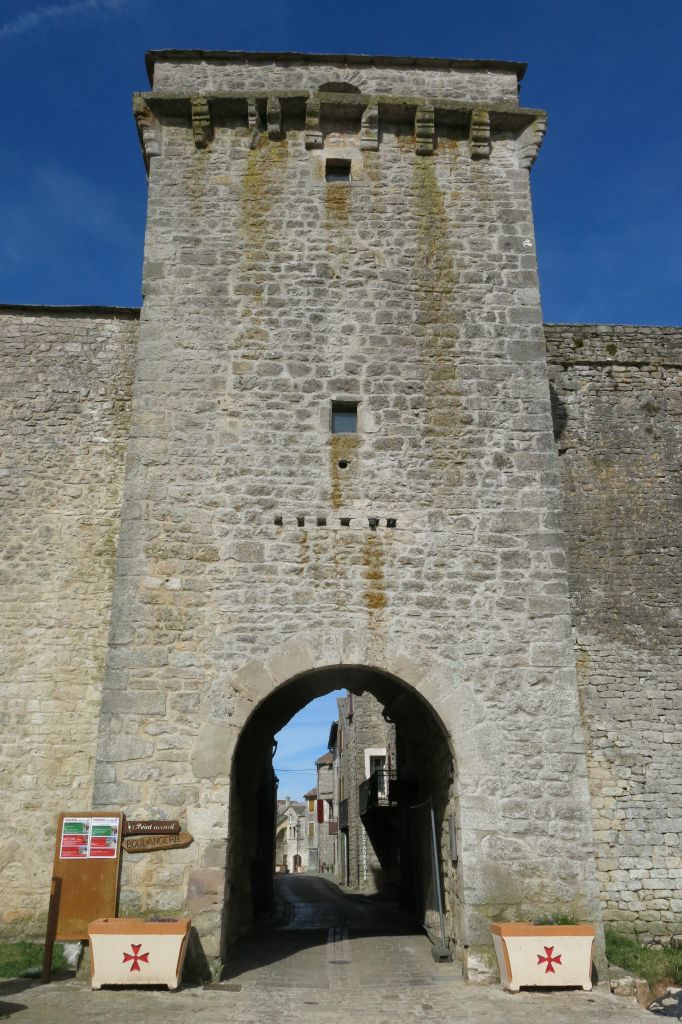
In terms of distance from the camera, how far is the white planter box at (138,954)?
6.04m

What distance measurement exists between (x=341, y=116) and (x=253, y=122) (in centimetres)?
109

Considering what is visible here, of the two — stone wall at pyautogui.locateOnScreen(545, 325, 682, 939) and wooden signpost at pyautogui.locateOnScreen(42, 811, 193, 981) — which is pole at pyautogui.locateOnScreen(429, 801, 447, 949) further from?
wooden signpost at pyautogui.locateOnScreen(42, 811, 193, 981)

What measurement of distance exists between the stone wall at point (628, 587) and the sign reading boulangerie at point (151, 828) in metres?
5.28

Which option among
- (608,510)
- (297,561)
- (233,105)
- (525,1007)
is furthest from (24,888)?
(233,105)

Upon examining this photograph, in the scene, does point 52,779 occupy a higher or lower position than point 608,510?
lower

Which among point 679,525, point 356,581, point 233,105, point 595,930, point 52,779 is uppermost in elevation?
point 233,105

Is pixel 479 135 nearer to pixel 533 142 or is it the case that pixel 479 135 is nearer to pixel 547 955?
pixel 533 142

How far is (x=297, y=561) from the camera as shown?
7613 mm

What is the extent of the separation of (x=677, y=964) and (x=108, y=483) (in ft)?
26.7

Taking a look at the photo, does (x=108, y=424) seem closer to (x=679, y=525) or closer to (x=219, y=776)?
(x=219, y=776)

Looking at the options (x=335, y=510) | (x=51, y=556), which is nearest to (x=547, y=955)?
(x=335, y=510)

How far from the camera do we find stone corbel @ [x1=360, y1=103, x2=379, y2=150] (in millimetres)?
9242

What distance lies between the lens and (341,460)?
26.3ft

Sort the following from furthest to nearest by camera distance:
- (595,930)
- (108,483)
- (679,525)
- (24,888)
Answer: (679,525) < (108,483) < (24,888) < (595,930)
